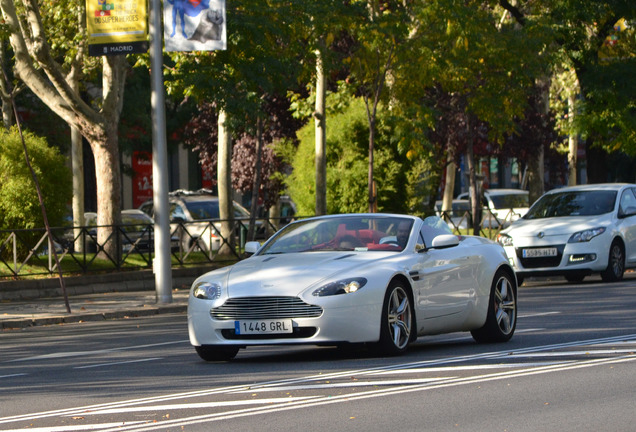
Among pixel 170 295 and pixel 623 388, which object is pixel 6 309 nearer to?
pixel 170 295

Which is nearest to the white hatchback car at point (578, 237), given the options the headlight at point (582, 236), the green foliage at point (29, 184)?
the headlight at point (582, 236)

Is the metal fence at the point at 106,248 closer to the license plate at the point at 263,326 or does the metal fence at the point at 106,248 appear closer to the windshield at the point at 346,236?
the windshield at the point at 346,236

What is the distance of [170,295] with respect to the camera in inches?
844

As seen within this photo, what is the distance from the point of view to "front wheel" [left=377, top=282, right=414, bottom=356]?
11.3 m

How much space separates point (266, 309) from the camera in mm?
11023

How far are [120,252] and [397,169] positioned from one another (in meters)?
7.58

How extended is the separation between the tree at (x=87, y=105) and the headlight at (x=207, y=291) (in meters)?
14.7

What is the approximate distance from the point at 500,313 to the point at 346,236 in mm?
1890

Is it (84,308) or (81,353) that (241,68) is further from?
(81,353)

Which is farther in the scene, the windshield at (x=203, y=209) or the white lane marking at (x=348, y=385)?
the windshield at (x=203, y=209)

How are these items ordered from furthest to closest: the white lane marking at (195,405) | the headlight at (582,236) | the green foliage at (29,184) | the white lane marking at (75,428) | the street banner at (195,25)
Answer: the green foliage at (29,184)
the headlight at (582,236)
the street banner at (195,25)
the white lane marking at (195,405)
the white lane marking at (75,428)

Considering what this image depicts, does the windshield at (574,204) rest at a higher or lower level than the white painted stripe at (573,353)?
higher

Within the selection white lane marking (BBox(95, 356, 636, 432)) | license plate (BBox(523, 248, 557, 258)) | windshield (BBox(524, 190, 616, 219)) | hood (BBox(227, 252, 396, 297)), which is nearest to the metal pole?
license plate (BBox(523, 248, 557, 258))

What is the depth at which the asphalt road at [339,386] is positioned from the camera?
802 cm
